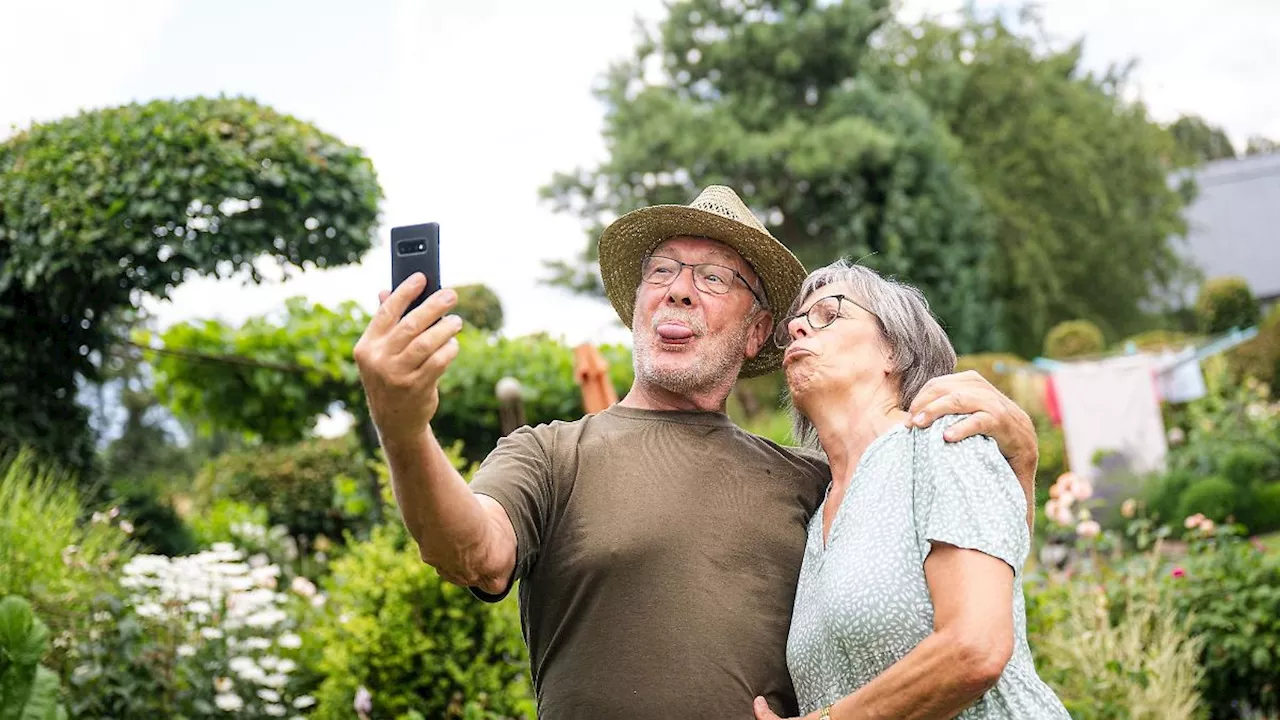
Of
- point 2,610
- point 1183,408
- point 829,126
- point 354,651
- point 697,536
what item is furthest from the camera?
point 829,126

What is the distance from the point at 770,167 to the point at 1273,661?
17220mm

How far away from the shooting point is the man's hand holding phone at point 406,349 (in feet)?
5.07

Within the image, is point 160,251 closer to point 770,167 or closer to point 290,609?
point 290,609

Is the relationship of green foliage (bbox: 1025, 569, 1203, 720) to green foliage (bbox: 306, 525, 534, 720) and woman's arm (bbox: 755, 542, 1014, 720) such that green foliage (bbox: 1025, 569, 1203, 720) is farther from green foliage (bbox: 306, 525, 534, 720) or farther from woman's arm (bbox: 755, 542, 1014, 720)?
woman's arm (bbox: 755, 542, 1014, 720)

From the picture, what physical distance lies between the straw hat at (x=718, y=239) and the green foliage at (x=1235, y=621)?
330cm

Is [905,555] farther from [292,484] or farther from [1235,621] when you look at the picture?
[292,484]

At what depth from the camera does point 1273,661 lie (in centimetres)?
515

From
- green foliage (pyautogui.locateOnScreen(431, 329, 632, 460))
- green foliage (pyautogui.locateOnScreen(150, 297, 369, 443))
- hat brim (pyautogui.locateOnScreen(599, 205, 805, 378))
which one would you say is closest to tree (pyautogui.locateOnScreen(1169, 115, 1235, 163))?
green foliage (pyautogui.locateOnScreen(431, 329, 632, 460))

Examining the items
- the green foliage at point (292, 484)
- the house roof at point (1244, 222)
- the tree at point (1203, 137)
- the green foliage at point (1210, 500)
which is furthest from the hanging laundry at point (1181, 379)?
the tree at point (1203, 137)

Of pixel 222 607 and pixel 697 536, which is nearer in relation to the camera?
pixel 697 536

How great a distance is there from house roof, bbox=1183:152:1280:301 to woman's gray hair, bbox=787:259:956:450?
3756 centimetres

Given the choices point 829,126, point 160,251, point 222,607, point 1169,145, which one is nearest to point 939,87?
point 829,126

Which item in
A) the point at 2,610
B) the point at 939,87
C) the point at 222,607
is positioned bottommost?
the point at 222,607

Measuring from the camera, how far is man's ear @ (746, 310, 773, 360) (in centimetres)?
291
